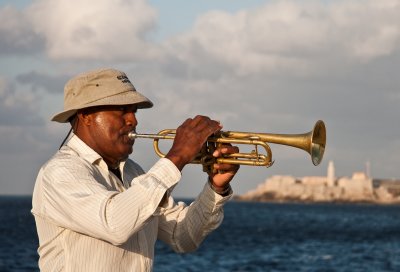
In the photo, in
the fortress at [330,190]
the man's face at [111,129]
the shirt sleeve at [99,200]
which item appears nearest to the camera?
the shirt sleeve at [99,200]

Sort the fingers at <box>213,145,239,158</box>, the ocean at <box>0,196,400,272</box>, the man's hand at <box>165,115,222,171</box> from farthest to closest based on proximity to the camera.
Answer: the ocean at <box>0,196,400,272</box>
the fingers at <box>213,145,239,158</box>
the man's hand at <box>165,115,222,171</box>

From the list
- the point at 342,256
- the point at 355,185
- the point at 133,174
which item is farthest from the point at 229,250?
the point at 355,185

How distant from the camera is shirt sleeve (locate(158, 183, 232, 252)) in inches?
175

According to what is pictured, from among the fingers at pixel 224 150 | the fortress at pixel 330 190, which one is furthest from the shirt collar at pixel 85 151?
the fortress at pixel 330 190

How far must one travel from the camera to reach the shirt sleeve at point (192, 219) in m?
4.45

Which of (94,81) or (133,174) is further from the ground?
(94,81)

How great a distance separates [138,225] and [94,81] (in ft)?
2.44

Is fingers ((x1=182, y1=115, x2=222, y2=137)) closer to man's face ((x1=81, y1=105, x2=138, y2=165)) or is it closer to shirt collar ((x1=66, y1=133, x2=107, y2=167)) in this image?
man's face ((x1=81, y1=105, x2=138, y2=165))

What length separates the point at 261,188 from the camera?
568 feet

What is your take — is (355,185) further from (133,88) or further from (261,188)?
(133,88)

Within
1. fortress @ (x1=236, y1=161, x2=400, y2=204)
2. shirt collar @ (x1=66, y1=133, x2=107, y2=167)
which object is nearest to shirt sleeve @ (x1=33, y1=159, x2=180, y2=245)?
shirt collar @ (x1=66, y1=133, x2=107, y2=167)

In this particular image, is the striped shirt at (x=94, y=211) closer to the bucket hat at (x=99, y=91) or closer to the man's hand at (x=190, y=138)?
the man's hand at (x=190, y=138)

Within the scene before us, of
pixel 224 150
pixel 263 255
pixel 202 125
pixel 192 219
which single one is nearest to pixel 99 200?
pixel 202 125

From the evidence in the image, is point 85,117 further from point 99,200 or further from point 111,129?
point 99,200
